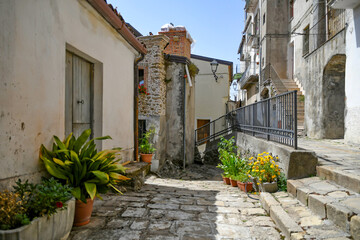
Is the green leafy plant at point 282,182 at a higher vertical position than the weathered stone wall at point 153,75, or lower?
lower

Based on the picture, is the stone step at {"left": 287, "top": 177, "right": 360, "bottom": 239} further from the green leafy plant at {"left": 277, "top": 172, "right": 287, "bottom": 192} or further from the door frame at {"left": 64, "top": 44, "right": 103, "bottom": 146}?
the door frame at {"left": 64, "top": 44, "right": 103, "bottom": 146}

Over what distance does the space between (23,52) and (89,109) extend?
185 cm

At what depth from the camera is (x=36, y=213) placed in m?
2.15

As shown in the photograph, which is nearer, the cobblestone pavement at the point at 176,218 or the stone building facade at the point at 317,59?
the cobblestone pavement at the point at 176,218

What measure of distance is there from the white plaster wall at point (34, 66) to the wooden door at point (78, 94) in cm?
22

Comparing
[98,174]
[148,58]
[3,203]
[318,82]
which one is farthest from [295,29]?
[3,203]

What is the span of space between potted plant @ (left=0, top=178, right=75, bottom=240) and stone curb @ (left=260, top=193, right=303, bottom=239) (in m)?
2.22

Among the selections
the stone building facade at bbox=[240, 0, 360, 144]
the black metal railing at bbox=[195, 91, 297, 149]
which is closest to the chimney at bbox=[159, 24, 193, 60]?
the black metal railing at bbox=[195, 91, 297, 149]

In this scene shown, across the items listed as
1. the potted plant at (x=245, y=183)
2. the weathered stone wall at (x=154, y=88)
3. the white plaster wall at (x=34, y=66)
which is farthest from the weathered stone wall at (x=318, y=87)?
the white plaster wall at (x=34, y=66)

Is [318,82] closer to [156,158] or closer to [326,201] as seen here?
[156,158]

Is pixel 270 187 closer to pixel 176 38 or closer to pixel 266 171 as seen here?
pixel 266 171

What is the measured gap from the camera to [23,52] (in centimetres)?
258

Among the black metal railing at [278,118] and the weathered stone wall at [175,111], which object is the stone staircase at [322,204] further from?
the weathered stone wall at [175,111]

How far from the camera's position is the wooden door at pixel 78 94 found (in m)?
3.84
